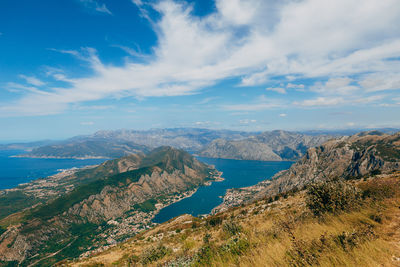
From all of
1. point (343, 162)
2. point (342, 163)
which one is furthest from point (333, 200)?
point (343, 162)

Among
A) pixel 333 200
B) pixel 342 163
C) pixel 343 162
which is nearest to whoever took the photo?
pixel 333 200

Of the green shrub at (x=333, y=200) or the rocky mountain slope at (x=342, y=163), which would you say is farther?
the rocky mountain slope at (x=342, y=163)

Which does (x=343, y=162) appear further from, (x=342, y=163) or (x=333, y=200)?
(x=333, y=200)

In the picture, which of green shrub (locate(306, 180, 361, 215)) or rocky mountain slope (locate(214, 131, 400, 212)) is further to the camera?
rocky mountain slope (locate(214, 131, 400, 212))

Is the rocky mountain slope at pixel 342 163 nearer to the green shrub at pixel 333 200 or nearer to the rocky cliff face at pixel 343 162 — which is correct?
the rocky cliff face at pixel 343 162

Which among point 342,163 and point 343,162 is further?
point 343,162

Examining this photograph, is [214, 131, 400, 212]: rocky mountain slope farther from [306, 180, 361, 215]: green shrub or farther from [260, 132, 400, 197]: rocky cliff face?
[306, 180, 361, 215]: green shrub

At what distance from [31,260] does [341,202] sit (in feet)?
672

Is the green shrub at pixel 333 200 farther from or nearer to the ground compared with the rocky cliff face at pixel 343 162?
farther from the ground

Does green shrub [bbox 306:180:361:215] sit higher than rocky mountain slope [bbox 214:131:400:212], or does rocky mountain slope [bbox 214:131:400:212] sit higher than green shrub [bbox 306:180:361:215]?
green shrub [bbox 306:180:361:215]

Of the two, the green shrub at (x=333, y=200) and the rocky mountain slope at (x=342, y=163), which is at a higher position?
the green shrub at (x=333, y=200)

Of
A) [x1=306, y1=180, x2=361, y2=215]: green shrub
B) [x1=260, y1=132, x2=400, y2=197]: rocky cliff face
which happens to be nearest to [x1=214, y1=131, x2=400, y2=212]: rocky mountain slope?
[x1=260, y1=132, x2=400, y2=197]: rocky cliff face

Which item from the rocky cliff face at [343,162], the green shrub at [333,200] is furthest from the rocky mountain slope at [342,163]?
the green shrub at [333,200]

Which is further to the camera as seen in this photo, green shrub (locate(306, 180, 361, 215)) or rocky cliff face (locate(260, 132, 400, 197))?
rocky cliff face (locate(260, 132, 400, 197))
